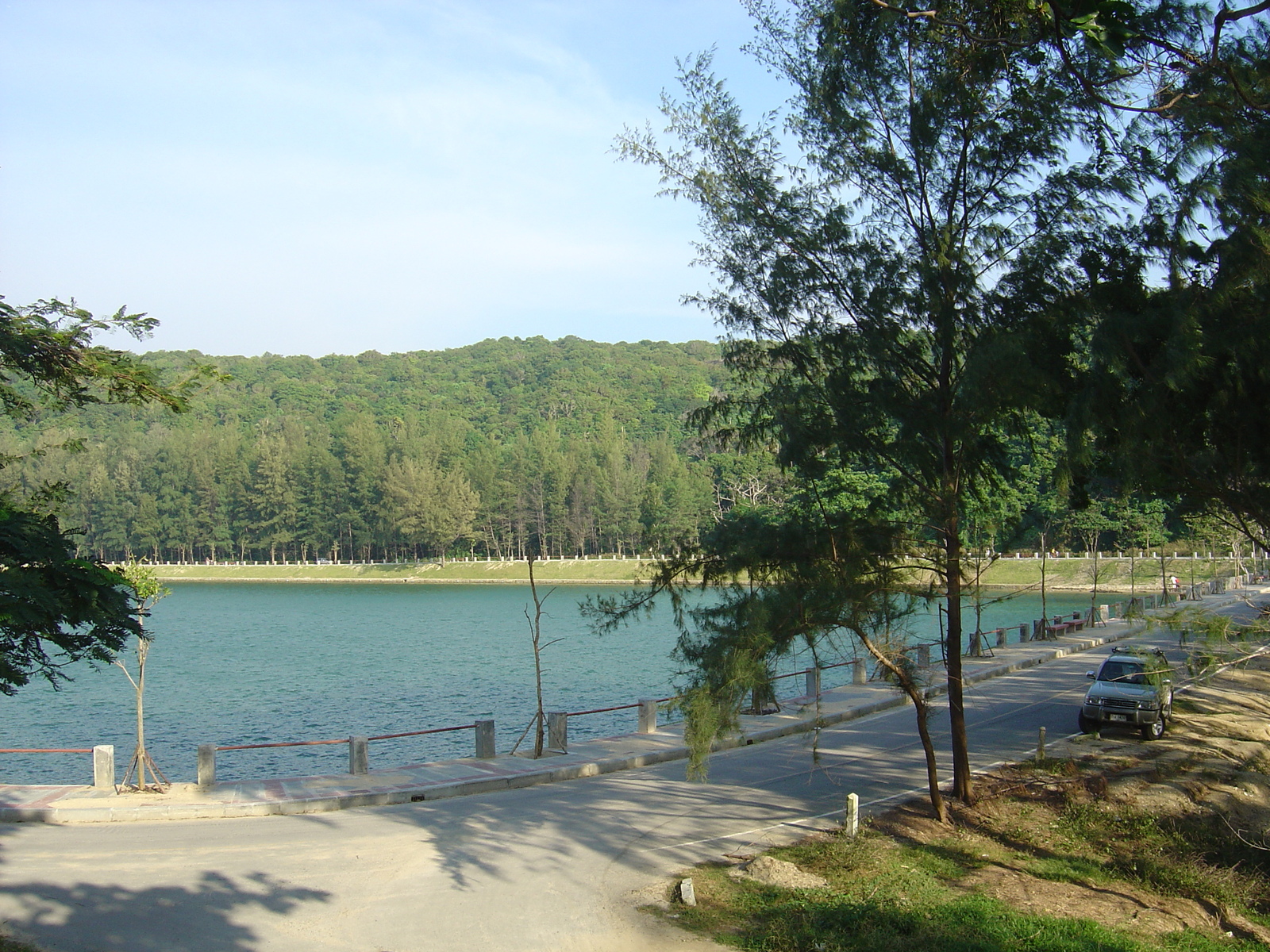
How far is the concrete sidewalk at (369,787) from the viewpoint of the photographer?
566 inches

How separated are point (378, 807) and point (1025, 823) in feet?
31.4

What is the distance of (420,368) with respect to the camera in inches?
7677

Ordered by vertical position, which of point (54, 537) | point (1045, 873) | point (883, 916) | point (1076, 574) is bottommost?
point (1076, 574)

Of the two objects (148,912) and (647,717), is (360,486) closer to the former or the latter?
(647,717)

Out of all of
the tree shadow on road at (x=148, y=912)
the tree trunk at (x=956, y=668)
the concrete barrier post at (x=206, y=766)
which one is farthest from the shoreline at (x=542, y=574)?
the tree shadow on road at (x=148, y=912)

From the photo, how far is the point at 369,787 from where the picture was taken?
52.2 feet

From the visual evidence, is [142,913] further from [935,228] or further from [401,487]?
[401,487]

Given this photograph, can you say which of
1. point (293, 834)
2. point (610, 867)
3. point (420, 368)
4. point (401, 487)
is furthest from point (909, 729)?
point (420, 368)

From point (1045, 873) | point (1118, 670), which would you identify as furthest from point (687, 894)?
point (1118, 670)

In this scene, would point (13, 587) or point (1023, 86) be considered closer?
point (13, 587)

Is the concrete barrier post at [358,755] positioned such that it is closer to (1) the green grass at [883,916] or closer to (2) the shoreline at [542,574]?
(1) the green grass at [883,916]

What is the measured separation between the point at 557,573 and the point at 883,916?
8839 cm

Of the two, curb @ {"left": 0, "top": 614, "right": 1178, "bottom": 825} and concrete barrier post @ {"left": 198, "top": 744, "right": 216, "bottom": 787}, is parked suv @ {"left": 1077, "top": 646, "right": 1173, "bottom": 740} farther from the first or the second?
concrete barrier post @ {"left": 198, "top": 744, "right": 216, "bottom": 787}

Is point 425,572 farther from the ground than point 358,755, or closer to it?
closer to it
